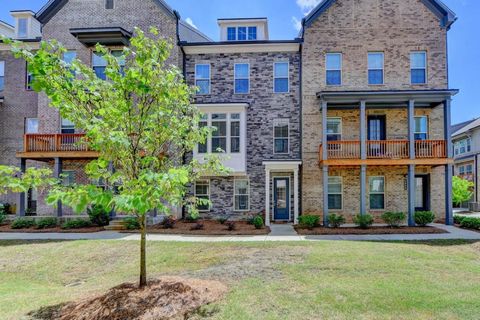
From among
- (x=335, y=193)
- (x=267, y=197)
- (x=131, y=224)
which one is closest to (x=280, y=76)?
(x=267, y=197)

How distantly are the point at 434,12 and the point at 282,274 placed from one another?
1662cm

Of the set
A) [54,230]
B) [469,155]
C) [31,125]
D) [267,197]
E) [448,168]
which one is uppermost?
[31,125]

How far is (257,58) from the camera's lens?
16.9 metres

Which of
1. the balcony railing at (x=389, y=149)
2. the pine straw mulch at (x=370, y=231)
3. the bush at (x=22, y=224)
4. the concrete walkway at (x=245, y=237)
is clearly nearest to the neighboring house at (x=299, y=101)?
the balcony railing at (x=389, y=149)

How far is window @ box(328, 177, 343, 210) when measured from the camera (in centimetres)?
1634

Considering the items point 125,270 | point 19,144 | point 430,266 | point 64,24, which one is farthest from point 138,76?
point 19,144

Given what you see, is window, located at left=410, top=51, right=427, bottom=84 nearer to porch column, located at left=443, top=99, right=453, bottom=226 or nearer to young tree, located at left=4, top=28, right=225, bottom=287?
porch column, located at left=443, top=99, right=453, bottom=226

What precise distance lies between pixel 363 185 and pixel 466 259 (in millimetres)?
6287

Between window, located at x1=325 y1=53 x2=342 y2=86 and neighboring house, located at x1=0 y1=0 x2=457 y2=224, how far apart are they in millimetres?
53

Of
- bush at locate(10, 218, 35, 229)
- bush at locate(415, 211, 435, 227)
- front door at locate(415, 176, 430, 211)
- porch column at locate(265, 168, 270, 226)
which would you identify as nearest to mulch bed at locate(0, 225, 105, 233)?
bush at locate(10, 218, 35, 229)

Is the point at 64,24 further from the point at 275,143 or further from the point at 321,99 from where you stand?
the point at 321,99

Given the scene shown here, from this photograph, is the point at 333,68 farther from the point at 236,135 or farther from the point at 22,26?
the point at 22,26

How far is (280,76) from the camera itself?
55.3 ft

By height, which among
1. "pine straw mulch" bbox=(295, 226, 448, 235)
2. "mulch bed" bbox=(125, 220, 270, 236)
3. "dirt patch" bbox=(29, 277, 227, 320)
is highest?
"dirt patch" bbox=(29, 277, 227, 320)
